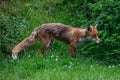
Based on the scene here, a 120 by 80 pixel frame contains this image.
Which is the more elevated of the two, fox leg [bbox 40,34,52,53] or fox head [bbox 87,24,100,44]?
fox head [bbox 87,24,100,44]

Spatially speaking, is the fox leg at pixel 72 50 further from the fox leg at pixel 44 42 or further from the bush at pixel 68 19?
the bush at pixel 68 19

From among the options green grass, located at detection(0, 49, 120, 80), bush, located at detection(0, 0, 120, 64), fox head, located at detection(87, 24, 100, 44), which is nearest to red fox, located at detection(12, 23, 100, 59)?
fox head, located at detection(87, 24, 100, 44)

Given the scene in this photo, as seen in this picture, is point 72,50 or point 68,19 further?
point 68,19

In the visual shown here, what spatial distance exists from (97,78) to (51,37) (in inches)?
124

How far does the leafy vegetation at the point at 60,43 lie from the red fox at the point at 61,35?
34 centimetres

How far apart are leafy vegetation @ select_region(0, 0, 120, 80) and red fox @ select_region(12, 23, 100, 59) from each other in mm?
342

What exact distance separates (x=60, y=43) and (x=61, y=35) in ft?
3.51

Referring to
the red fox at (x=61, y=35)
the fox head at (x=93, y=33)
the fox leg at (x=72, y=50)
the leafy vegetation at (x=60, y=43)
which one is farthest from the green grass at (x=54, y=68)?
the fox head at (x=93, y=33)

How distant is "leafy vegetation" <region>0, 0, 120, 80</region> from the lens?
10047 millimetres

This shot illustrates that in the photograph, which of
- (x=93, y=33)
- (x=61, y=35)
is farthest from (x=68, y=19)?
(x=93, y=33)

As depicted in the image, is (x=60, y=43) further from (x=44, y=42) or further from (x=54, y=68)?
(x=54, y=68)

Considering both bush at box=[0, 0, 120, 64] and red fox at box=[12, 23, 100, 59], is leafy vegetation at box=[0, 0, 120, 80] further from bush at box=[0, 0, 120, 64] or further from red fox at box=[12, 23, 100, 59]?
red fox at box=[12, 23, 100, 59]

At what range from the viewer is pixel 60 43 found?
1318 centimetres

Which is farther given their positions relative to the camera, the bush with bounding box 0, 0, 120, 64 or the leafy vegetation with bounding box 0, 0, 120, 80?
the bush with bounding box 0, 0, 120, 64
